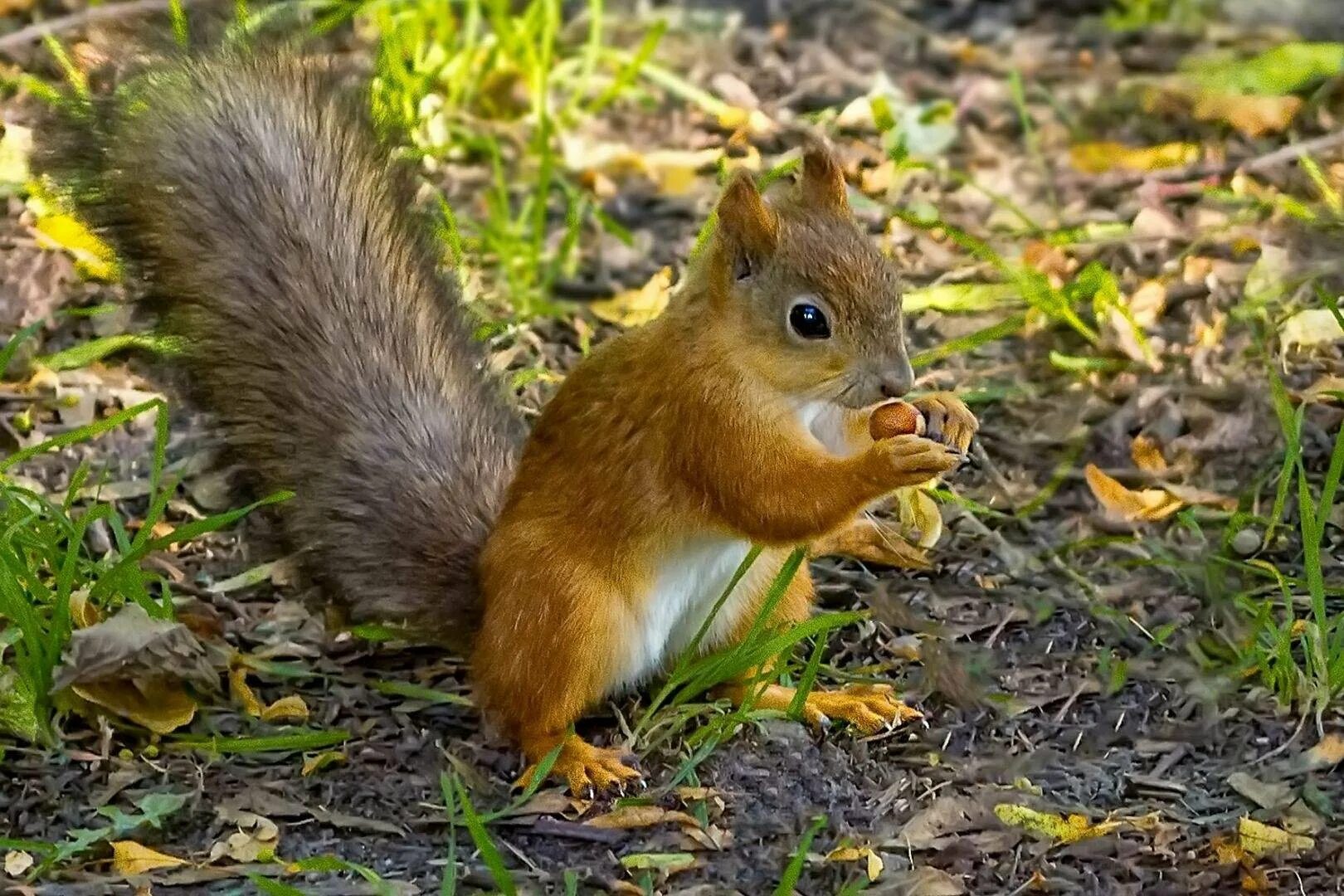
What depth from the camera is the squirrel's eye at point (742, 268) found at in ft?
7.86

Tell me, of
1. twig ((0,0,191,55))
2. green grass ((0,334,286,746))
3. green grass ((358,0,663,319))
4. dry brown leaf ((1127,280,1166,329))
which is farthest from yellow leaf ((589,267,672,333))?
green grass ((0,334,286,746))

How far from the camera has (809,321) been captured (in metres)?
2.33

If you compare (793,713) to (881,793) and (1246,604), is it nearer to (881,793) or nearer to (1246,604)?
(881,793)

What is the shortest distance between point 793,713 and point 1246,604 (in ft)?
2.58

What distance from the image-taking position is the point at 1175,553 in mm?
2973

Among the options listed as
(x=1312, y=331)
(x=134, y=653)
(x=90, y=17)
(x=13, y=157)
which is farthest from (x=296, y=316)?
(x=1312, y=331)

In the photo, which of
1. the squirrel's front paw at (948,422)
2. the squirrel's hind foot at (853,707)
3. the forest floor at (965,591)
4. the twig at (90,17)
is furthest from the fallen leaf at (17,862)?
the twig at (90,17)

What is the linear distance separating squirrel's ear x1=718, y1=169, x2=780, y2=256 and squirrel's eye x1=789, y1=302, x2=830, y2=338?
10 centimetres

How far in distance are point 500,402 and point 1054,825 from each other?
1160 mm

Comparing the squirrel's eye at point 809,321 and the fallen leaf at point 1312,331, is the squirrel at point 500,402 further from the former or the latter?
the fallen leaf at point 1312,331

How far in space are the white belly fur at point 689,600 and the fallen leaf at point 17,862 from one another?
2.77 feet

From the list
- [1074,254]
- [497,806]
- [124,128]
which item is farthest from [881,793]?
[1074,254]

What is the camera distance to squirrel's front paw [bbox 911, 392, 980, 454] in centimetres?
247

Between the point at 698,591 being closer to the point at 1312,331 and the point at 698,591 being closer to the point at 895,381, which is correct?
the point at 895,381
